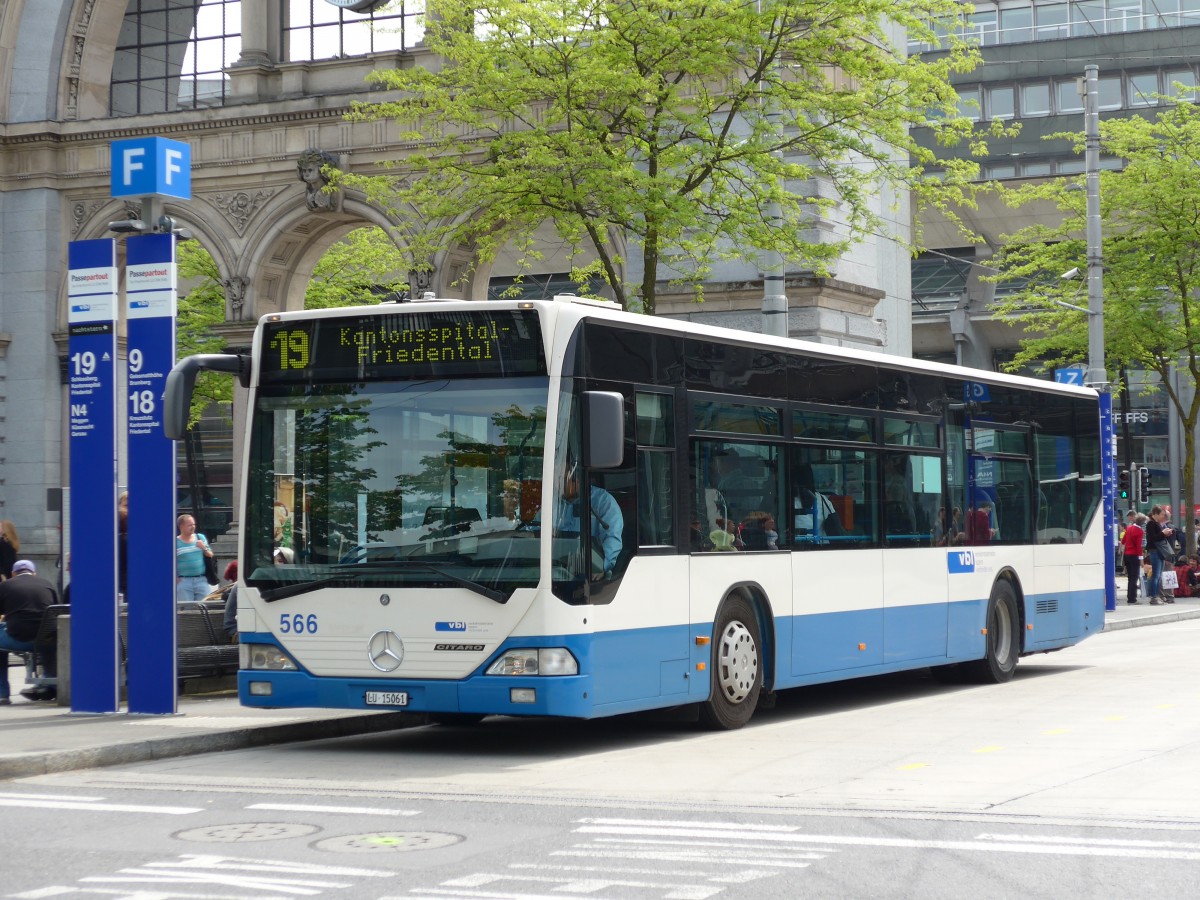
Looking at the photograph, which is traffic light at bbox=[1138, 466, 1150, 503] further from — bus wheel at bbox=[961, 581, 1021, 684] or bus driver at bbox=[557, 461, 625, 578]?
bus driver at bbox=[557, 461, 625, 578]

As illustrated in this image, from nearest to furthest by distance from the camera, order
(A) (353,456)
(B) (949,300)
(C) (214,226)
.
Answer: (A) (353,456), (C) (214,226), (B) (949,300)

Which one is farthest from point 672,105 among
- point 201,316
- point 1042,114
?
point 1042,114

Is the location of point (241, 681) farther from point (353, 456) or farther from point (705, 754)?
point (705, 754)

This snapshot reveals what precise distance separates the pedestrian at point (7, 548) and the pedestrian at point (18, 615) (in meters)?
4.88

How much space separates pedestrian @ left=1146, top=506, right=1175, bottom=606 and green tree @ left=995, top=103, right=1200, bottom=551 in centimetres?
73

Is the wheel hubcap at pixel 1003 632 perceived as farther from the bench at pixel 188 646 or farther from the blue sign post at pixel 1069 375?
the blue sign post at pixel 1069 375

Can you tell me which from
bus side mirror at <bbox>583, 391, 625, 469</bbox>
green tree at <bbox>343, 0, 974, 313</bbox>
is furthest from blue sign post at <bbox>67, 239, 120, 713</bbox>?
green tree at <bbox>343, 0, 974, 313</bbox>

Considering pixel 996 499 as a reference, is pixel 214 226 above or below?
above

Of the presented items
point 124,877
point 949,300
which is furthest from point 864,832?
point 949,300

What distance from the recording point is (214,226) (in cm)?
3209

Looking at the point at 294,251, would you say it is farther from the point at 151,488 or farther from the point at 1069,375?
the point at 151,488

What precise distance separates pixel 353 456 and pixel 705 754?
2947 mm

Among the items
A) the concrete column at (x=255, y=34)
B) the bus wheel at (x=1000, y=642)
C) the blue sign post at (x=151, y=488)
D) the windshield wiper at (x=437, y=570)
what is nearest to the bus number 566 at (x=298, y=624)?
the windshield wiper at (x=437, y=570)

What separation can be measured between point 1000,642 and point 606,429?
775 cm
